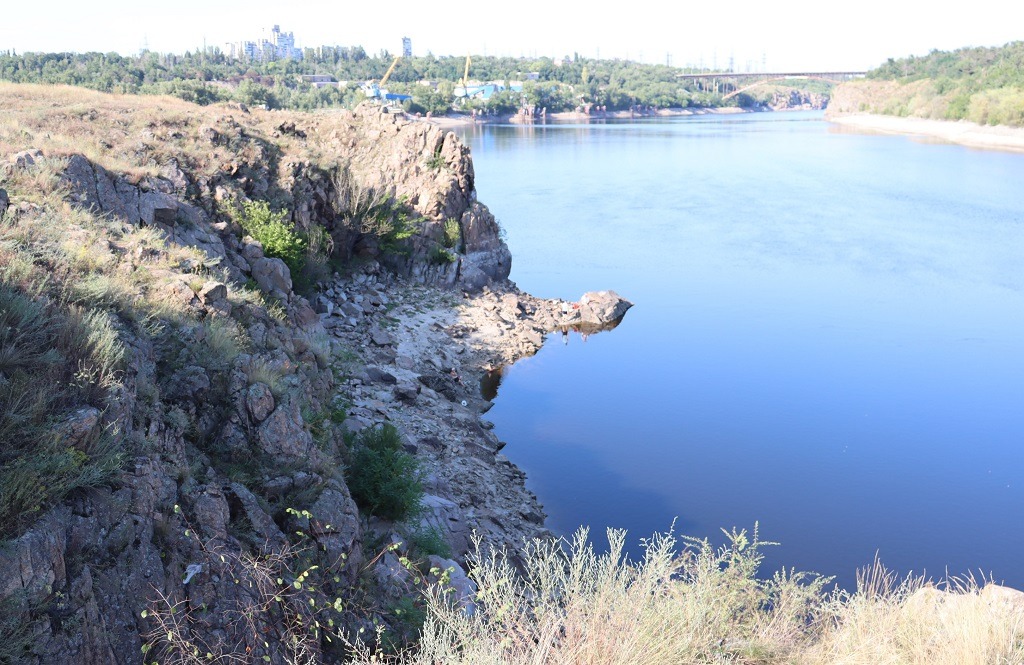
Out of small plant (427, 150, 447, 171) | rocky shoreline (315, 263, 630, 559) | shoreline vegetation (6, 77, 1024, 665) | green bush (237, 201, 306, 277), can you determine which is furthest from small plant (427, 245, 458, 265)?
shoreline vegetation (6, 77, 1024, 665)

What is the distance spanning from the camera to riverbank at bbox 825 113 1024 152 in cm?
6325

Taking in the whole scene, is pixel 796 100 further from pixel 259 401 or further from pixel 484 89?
pixel 259 401

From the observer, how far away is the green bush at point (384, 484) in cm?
888

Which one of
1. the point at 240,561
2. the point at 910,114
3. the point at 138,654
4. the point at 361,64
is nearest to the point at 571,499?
the point at 240,561

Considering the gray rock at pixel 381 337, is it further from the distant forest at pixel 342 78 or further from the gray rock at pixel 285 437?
the distant forest at pixel 342 78

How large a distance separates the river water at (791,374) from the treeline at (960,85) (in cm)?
3753

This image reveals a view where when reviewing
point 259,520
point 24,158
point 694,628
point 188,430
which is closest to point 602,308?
point 24,158

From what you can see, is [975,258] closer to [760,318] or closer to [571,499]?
[760,318]

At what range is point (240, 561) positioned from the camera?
550cm

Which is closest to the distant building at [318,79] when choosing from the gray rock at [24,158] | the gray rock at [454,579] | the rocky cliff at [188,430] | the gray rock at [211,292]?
the rocky cliff at [188,430]

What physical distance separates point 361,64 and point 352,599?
136346 millimetres

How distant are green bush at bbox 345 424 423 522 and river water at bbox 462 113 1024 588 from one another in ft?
12.2

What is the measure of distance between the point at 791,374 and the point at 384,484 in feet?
40.2

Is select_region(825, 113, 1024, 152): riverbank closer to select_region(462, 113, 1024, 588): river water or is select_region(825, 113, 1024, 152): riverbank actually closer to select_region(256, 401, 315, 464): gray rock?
select_region(462, 113, 1024, 588): river water
